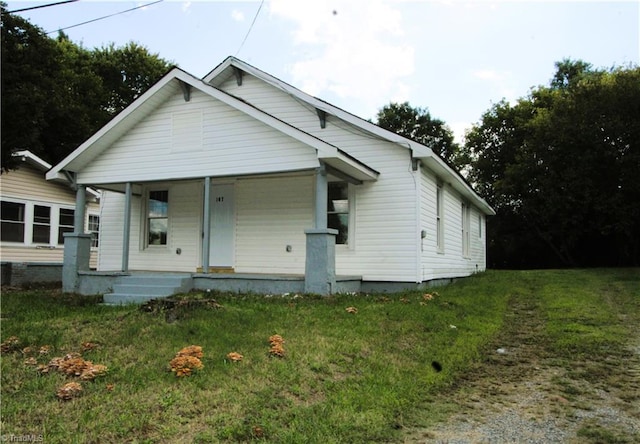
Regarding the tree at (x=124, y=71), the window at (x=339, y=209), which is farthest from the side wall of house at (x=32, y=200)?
the tree at (x=124, y=71)

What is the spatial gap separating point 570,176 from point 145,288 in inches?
826

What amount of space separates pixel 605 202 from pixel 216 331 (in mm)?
22253

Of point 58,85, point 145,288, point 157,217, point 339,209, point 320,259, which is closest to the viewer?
point 320,259

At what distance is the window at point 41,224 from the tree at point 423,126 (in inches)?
1121

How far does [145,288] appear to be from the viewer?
9789mm

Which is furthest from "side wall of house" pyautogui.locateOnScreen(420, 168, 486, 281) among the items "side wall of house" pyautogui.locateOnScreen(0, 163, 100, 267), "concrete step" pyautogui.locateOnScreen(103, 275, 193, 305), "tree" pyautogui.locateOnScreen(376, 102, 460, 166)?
"tree" pyautogui.locateOnScreen(376, 102, 460, 166)

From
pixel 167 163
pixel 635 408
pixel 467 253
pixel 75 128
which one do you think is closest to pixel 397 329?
pixel 635 408

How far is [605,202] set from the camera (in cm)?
2267

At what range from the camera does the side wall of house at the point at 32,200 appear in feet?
56.2

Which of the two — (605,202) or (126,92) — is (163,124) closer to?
(605,202)

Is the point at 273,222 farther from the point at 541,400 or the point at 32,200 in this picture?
the point at 32,200

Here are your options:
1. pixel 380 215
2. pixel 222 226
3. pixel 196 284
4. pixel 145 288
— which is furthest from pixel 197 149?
pixel 380 215

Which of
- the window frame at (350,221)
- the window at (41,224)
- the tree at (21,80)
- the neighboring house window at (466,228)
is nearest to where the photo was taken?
the window frame at (350,221)

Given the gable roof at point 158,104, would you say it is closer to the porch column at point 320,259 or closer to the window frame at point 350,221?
the window frame at point 350,221
